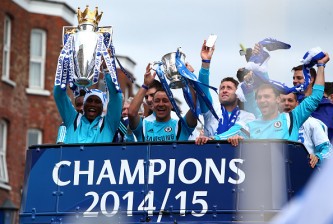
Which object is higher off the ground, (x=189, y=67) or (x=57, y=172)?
(x=189, y=67)

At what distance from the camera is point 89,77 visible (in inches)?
384

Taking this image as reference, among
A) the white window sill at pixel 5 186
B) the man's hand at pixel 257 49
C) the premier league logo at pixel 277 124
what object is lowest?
the premier league logo at pixel 277 124

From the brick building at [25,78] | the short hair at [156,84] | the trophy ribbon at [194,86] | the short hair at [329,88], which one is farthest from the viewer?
the brick building at [25,78]

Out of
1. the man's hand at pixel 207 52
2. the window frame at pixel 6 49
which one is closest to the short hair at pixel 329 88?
the man's hand at pixel 207 52

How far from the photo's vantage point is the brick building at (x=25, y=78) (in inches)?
1412

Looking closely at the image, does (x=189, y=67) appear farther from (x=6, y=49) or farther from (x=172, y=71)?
Result: (x=6, y=49)

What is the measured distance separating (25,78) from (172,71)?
2769cm

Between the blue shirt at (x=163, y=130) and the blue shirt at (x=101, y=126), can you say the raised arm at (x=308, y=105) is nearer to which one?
the blue shirt at (x=163, y=130)

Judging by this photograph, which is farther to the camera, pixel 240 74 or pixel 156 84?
pixel 240 74

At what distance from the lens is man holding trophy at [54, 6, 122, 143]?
981 cm

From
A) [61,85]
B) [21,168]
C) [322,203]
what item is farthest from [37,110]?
[322,203]

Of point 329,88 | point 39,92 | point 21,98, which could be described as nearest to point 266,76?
point 329,88

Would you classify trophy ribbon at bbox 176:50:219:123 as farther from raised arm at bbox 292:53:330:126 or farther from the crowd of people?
raised arm at bbox 292:53:330:126

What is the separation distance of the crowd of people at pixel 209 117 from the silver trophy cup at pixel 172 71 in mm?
132
